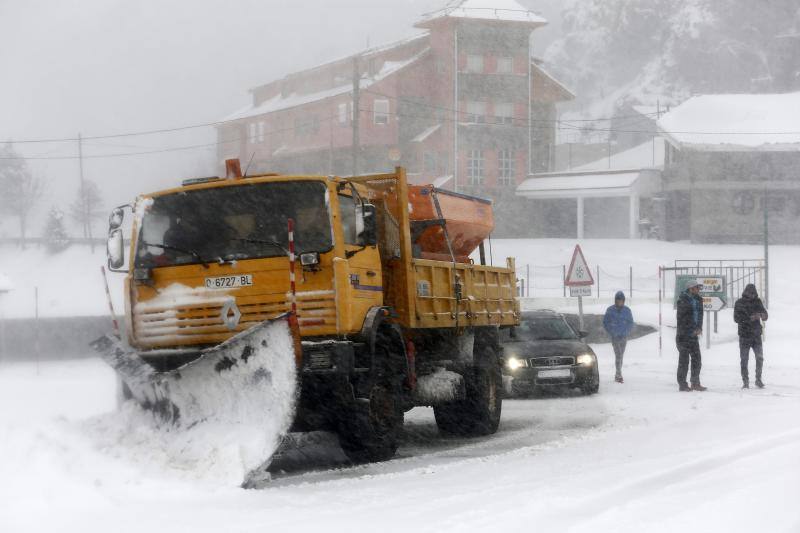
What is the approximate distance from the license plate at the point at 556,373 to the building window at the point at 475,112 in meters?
47.0

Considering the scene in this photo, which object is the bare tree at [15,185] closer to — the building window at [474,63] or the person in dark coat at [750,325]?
the building window at [474,63]

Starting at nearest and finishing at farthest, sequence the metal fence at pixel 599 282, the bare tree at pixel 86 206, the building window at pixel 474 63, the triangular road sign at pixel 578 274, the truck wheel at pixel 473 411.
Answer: the truck wheel at pixel 473 411 < the triangular road sign at pixel 578 274 < the metal fence at pixel 599 282 < the building window at pixel 474 63 < the bare tree at pixel 86 206

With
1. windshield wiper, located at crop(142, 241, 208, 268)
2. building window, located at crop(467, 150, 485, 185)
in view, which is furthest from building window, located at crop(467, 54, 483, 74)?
windshield wiper, located at crop(142, 241, 208, 268)

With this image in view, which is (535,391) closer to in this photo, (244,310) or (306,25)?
(244,310)

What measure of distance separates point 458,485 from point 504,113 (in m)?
58.3

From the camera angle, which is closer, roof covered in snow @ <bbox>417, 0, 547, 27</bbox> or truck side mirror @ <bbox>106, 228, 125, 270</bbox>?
truck side mirror @ <bbox>106, 228, 125, 270</bbox>

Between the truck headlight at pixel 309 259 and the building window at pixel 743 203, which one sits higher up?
the building window at pixel 743 203

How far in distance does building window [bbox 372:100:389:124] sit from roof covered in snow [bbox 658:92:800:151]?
14449mm

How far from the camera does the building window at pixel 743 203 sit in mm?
60656

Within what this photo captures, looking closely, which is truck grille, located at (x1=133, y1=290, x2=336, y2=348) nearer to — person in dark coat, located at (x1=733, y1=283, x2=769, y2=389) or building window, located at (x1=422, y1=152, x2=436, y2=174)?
person in dark coat, located at (x1=733, y1=283, x2=769, y2=389)

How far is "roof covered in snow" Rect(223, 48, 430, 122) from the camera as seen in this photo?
206 feet

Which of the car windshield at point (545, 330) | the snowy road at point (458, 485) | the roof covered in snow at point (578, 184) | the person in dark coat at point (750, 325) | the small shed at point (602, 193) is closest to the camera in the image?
the snowy road at point (458, 485)

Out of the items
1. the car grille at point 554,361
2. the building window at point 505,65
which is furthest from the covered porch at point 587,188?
the car grille at point 554,361

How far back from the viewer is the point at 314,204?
10.7 m
